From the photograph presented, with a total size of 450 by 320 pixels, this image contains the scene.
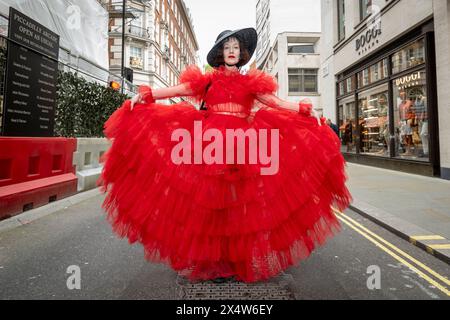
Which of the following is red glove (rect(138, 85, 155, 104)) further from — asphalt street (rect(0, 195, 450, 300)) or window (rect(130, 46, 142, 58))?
window (rect(130, 46, 142, 58))

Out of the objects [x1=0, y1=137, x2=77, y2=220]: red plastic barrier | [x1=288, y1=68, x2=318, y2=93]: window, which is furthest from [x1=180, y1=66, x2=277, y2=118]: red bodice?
[x1=288, y1=68, x2=318, y2=93]: window

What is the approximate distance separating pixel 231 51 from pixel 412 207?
4.68 metres

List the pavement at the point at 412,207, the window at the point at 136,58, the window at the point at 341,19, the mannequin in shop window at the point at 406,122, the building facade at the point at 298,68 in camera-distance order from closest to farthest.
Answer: the pavement at the point at 412,207 < the mannequin in shop window at the point at 406,122 < the window at the point at 341,19 < the building facade at the point at 298,68 < the window at the point at 136,58

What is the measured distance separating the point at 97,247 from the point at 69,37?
11.9 m

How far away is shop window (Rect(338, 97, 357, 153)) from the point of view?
1553 cm

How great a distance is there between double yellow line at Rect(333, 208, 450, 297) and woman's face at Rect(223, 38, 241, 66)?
2753 millimetres

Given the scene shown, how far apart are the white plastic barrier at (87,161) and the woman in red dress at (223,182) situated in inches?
189

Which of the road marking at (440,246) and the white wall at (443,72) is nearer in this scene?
the road marking at (440,246)

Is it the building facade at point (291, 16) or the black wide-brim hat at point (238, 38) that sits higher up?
the building facade at point (291, 16)

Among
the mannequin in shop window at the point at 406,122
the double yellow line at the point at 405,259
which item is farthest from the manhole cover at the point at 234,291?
the mannequin in shop window at the point at 406,122

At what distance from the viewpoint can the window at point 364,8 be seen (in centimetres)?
1352

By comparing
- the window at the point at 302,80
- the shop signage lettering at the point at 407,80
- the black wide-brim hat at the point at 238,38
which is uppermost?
the window at the point at 302,80

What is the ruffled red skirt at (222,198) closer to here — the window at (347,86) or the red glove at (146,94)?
the red glove at (146,94)

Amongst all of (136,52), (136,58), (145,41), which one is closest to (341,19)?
(145,41)
